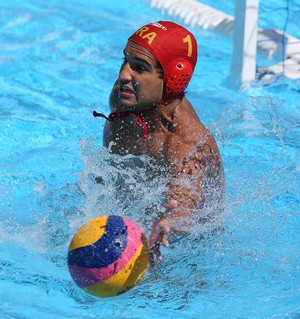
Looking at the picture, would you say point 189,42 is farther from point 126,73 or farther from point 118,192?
point 118,192

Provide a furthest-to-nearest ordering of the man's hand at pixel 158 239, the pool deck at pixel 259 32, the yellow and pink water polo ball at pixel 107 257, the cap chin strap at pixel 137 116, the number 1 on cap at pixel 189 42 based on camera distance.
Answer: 1. the pool deck at pixel 259 32
2. the cap chin strap at pixel 137 116
3. the number 1 on cap at pixel 189 42
4. the man's hand at pixel 158 239
5. the yellow and pink water polo ball at pixel 107 257

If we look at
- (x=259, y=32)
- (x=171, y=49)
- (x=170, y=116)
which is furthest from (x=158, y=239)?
(x=259, y=32)

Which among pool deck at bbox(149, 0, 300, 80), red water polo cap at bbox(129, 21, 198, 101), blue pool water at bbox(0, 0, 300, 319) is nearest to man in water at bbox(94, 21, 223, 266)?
red water polo cap at bbox(129, 21, 198, 101)

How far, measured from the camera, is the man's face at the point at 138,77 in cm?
371

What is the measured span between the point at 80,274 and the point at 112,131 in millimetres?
1108

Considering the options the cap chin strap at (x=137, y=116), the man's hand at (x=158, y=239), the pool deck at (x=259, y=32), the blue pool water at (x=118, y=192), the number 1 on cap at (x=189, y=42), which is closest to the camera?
the man's hand at (x=158, y=239)

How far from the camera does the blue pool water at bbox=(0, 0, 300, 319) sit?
366cm

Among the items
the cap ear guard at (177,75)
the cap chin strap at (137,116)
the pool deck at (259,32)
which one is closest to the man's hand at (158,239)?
the cap chin strap at (137,116)

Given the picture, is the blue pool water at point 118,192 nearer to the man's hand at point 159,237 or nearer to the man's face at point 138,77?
the man's hand at point 159,237

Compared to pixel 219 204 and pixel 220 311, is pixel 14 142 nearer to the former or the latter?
pixel 219 204

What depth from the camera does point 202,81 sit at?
694cm

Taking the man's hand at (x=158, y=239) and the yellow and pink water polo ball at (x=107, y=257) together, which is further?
the man's hand at (x=158, y=239)

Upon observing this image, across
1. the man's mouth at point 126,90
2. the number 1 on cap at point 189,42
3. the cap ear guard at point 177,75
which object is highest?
the number 1 on cap at point 189,42

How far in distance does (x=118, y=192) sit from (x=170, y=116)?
1.86 feet
